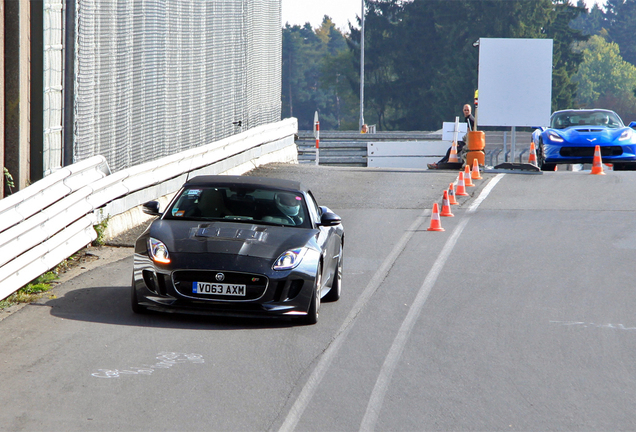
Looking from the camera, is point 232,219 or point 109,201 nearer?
point 232,219

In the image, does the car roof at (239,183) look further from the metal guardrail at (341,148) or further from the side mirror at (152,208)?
the metal guardrail at (341,148)

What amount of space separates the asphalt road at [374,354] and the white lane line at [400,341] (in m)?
0.02

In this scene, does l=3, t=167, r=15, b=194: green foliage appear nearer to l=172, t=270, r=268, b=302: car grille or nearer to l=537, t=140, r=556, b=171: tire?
l=172, t=270, r=268, b=302: car grille

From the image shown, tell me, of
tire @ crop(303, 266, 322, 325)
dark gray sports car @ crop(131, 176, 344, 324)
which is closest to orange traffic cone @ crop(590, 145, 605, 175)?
dark gray sports car @ crop(131, 176, 344, 324)

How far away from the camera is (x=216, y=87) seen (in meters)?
18.9

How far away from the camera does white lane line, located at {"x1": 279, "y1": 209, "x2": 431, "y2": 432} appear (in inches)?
227

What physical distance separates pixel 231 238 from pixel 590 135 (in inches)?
632

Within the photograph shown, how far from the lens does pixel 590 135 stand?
22.4m

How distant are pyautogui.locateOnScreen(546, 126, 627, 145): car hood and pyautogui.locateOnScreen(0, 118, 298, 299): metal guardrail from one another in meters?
10.8

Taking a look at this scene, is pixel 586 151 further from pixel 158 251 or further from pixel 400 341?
pixel 158 251

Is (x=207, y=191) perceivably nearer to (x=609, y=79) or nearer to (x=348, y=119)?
(x=348, y=119)

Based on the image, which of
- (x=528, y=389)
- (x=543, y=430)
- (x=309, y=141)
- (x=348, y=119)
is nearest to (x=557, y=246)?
(x=528, y=389)

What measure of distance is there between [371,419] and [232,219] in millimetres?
3525

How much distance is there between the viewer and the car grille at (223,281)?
791 centimetres
